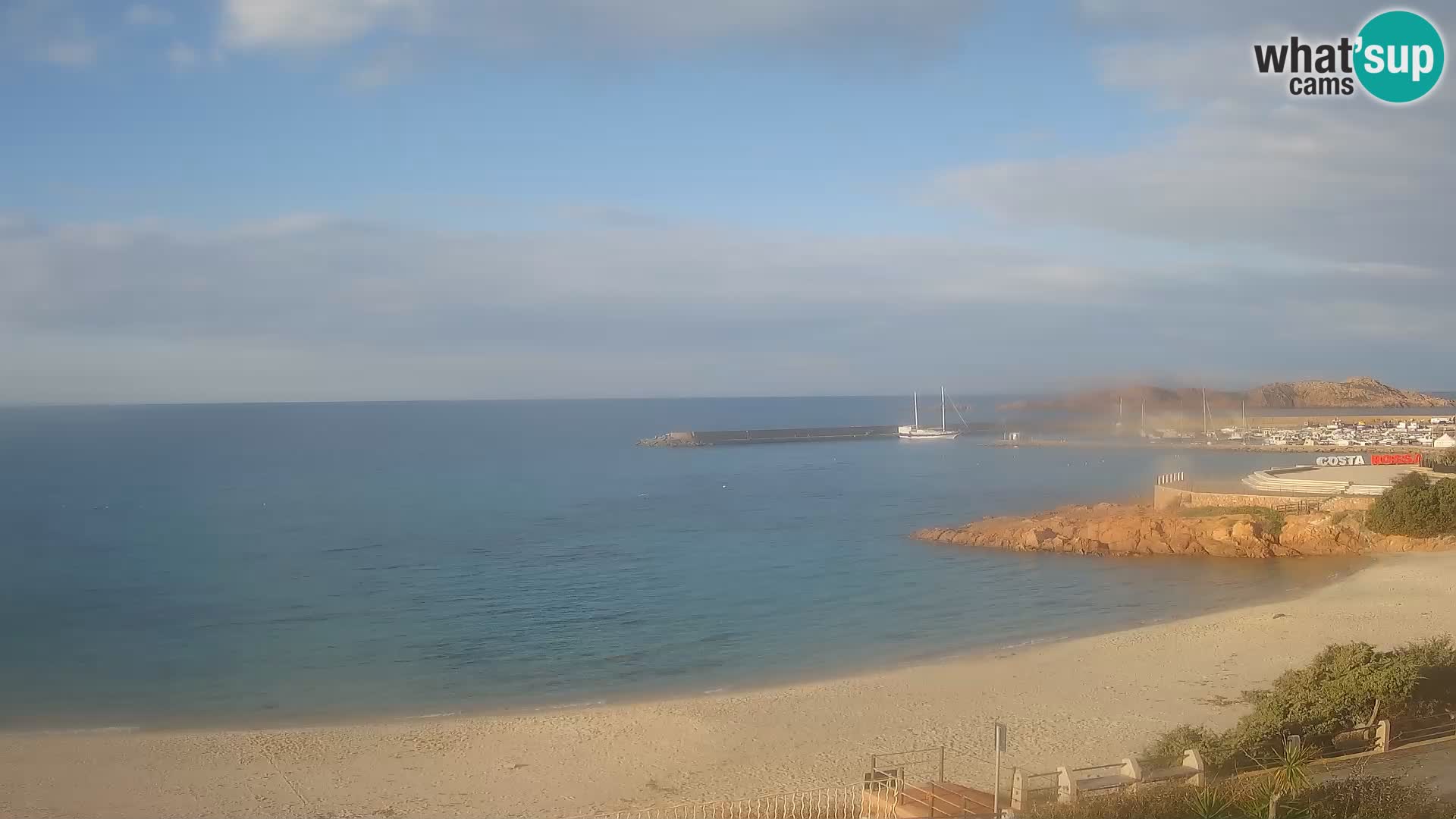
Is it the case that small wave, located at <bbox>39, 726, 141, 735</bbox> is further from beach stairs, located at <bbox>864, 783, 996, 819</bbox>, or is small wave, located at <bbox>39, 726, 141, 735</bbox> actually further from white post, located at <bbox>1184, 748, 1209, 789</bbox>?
white post, located at <bbox>1184, 748, 1209, 789</bbox>

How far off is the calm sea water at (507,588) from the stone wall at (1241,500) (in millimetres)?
4910

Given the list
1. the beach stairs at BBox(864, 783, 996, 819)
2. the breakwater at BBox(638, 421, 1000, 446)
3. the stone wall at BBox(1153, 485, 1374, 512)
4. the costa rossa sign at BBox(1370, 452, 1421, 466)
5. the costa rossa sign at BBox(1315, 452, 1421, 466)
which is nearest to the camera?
the beach stairs at BBox(864, 783, 996, 819)

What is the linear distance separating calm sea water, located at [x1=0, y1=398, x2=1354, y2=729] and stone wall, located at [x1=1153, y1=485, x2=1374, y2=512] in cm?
491

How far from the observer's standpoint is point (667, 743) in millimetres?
16625

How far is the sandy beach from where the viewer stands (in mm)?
14508

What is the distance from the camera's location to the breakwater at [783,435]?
11069 cm

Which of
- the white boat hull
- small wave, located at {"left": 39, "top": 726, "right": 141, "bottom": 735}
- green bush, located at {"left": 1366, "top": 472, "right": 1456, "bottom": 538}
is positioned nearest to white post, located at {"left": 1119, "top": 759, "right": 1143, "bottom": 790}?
small wave, located at {"left": 39, "top": 726, "right": 141, "bottom": 735}

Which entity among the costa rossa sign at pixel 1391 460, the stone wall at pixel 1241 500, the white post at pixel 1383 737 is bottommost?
the stone wall at pixel 1241 500

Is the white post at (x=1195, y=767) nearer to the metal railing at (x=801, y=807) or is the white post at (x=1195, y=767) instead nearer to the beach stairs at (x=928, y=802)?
the beach stairs at (x=928, y=802)

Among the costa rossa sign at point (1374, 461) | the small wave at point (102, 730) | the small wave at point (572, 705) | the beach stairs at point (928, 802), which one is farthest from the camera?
the costa rossa sign at point (1374, 461)

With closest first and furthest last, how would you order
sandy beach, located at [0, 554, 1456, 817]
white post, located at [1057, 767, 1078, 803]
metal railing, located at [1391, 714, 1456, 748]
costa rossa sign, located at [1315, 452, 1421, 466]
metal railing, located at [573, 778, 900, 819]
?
white post, located at [1057, 767, 1078, 803] → metal railing, located at [573, 778, 900, 819] → metal railing, located at [1391, 714, 1456, 748] → sandy beach, located at [0, 554, 1456, 817] → costa rossa sign, located at [1315, 452, 1421, 466]

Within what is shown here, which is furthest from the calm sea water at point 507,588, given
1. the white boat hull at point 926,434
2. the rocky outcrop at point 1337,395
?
the rocky outcrop at point 1337,395

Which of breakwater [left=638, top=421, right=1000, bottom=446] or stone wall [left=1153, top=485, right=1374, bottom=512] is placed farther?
breakwater [left=638, top=421, right=1000, bottom=446]

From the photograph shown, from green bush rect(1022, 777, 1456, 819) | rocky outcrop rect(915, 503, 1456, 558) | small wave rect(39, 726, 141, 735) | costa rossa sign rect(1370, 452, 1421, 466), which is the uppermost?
costa rossa sign rect(1370, 452, 1421, 466)
